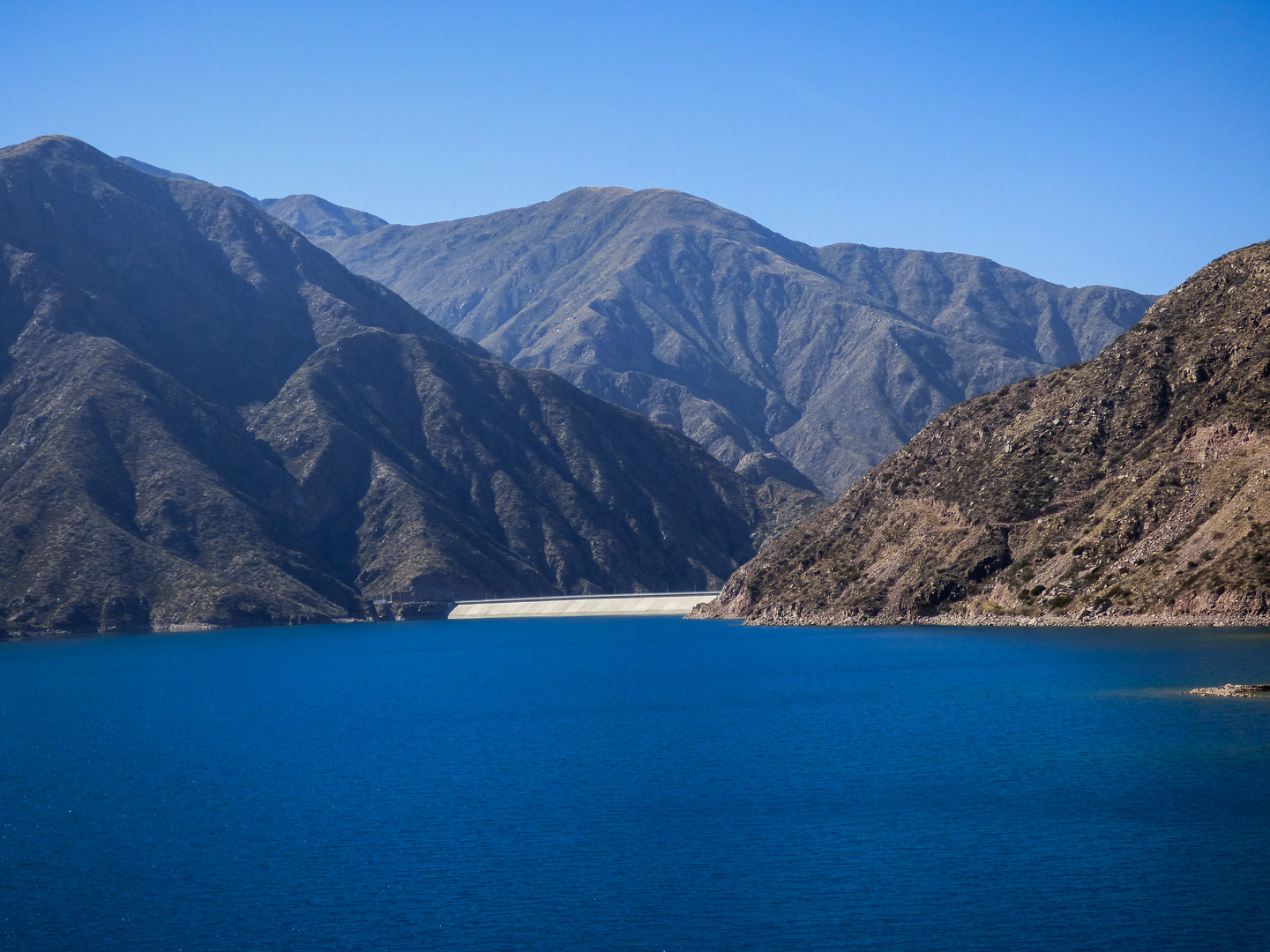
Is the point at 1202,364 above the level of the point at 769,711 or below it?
above

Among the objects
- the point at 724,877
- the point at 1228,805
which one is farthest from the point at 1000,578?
the point at 724,877

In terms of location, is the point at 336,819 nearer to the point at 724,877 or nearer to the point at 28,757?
the point at 724,877

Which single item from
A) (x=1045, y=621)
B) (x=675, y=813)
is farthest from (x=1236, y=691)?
(x=1045, y=621)

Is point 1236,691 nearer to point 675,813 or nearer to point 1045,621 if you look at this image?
point 675,813

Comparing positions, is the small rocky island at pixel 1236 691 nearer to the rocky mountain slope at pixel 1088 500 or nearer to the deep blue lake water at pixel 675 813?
the deep blue lake water at pixel 675 813

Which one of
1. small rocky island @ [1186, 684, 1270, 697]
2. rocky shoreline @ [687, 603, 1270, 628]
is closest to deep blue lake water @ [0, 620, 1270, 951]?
small rocky island @ [1186, 684, 1270, 697]

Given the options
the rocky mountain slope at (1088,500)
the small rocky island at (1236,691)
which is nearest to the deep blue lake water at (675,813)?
the small rocky island at (1236,691)
